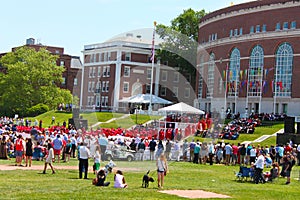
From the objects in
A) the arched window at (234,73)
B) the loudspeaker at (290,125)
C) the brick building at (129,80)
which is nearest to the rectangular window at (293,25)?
the arched window at (234,73)

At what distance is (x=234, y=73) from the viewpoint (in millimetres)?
78375

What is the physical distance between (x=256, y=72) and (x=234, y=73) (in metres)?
4.37

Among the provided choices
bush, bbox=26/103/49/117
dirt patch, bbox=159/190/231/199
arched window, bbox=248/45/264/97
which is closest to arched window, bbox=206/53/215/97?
arched window, bbox=248/45/264/97

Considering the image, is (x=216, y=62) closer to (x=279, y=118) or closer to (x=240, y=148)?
(x=279, y=118)

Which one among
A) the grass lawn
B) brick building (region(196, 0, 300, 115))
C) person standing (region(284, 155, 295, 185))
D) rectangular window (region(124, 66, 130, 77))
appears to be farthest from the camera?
rectangular window (region(124, 66, 130, 77))

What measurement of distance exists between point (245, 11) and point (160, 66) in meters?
22.9

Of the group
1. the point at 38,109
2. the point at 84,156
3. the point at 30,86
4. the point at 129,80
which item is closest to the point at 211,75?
the point at 129,80

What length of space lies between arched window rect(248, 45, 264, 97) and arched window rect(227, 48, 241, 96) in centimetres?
240

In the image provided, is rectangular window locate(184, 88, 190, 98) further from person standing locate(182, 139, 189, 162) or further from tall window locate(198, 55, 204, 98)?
person standing locate(182, 139, 189, 162)

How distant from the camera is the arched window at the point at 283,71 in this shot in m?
70.4

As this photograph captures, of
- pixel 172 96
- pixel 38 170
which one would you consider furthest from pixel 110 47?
pixel 38 170

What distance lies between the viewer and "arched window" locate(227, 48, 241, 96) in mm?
77688

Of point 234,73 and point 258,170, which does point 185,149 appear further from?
point 234,73

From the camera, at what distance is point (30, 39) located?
454 feet
